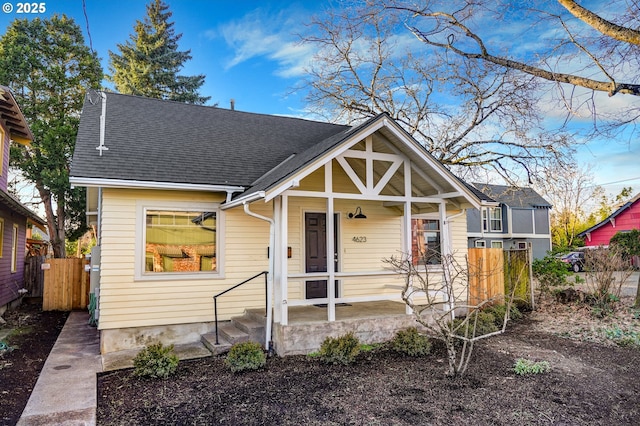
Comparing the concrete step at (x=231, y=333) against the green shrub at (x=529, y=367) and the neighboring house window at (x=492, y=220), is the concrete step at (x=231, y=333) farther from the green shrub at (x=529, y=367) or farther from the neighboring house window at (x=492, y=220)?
the neighboring house window at (x=492, y=220)

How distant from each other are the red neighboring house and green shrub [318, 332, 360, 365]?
24368 millimetres

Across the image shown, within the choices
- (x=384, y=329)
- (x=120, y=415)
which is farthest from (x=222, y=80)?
(x=120, y=415)

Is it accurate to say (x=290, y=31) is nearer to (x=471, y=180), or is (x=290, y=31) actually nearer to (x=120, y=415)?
(x=471, y=180)

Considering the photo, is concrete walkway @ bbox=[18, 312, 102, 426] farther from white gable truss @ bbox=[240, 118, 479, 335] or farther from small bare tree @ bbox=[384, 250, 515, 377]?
small bare tree @ bbox=[384, 250, 515, 377]

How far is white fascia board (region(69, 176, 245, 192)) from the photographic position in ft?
21.9

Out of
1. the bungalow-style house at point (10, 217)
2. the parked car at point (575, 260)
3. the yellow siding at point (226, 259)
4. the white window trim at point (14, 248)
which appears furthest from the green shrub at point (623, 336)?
the parked car at point (575, 260)

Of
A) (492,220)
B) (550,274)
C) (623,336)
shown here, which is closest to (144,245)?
(623,336)

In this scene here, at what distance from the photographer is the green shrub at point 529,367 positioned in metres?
5.51


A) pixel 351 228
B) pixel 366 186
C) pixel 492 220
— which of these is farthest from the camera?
pixel 492 220

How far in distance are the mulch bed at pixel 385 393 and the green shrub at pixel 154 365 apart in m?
0.11

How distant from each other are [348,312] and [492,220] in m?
24.0

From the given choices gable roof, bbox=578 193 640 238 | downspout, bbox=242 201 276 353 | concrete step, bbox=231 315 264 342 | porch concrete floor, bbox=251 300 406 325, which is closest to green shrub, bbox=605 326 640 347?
porch concrete floor, bbox=251 300 406 325

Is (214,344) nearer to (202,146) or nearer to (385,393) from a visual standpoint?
(385,393)

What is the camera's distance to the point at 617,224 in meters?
26.4
